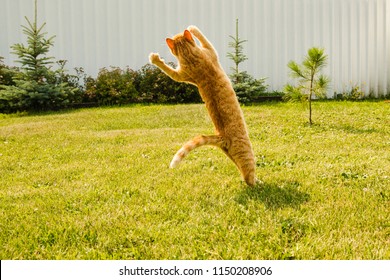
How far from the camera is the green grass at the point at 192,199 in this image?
2.02m

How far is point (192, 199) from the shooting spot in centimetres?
265

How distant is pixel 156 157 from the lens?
3920mm

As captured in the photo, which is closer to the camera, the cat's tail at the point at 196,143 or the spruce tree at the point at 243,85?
the cat's tail at the point at 196,143

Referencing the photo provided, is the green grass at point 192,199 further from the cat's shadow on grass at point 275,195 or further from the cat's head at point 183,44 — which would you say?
the cat's head at point 183,44

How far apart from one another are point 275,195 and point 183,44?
117 centimetres

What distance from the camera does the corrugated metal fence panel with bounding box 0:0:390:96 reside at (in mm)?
9711

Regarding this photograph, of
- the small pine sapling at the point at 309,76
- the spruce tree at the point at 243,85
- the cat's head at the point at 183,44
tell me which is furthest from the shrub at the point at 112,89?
the cat's head at the point at 183,44

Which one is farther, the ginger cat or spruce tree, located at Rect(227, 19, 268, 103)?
spruce tree, located at Rect(227, 19, 268, 103)

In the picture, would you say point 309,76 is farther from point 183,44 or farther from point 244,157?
point 183,44

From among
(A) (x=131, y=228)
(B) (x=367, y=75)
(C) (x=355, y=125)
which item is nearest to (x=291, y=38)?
(B) (x=367, y=75)

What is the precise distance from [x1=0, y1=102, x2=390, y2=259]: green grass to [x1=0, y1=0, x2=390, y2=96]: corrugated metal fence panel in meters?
5.34

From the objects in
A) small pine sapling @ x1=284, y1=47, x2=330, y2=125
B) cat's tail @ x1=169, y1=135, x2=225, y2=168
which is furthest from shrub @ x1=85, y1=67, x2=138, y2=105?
cat's tail @ x1=169, y1=135, x2=225, y2=168

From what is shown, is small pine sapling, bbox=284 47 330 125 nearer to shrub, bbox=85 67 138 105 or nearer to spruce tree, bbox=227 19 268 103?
spruce tree, bbox=227 19 268 103
